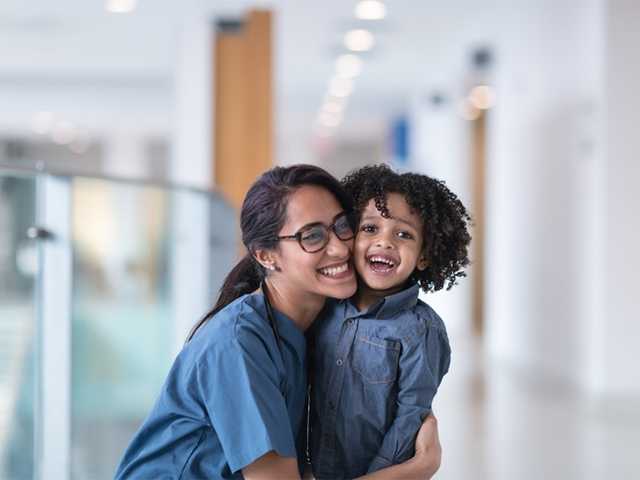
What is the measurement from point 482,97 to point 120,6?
18.5 feet

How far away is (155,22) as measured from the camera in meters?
10.1

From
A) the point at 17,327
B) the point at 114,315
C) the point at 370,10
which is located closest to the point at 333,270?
the point at 17,327

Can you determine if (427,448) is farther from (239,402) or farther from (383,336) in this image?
(239,402)

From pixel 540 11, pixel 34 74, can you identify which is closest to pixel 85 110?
pixel 34 74

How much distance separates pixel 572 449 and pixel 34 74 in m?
11.5

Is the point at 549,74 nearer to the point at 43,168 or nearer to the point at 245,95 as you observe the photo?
the point at 245,95

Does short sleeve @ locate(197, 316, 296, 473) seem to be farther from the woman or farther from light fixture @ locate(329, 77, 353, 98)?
light fixture @ locate(329, 77, 353, 98)

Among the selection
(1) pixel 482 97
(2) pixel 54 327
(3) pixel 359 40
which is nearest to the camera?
(2) pixel 54 327

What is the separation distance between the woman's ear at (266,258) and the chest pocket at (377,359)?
23cm

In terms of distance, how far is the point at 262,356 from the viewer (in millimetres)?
1669

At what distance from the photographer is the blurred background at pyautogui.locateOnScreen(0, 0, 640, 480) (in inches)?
135

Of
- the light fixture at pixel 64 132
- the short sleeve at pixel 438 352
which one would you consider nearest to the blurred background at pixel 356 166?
the short sleeve at pixel 438 352

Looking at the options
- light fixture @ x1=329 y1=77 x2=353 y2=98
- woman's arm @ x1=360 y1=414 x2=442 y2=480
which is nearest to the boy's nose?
woman's arm @ x1=360 y1=414 x2=442 y2=480

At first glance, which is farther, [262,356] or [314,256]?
[314,256]
